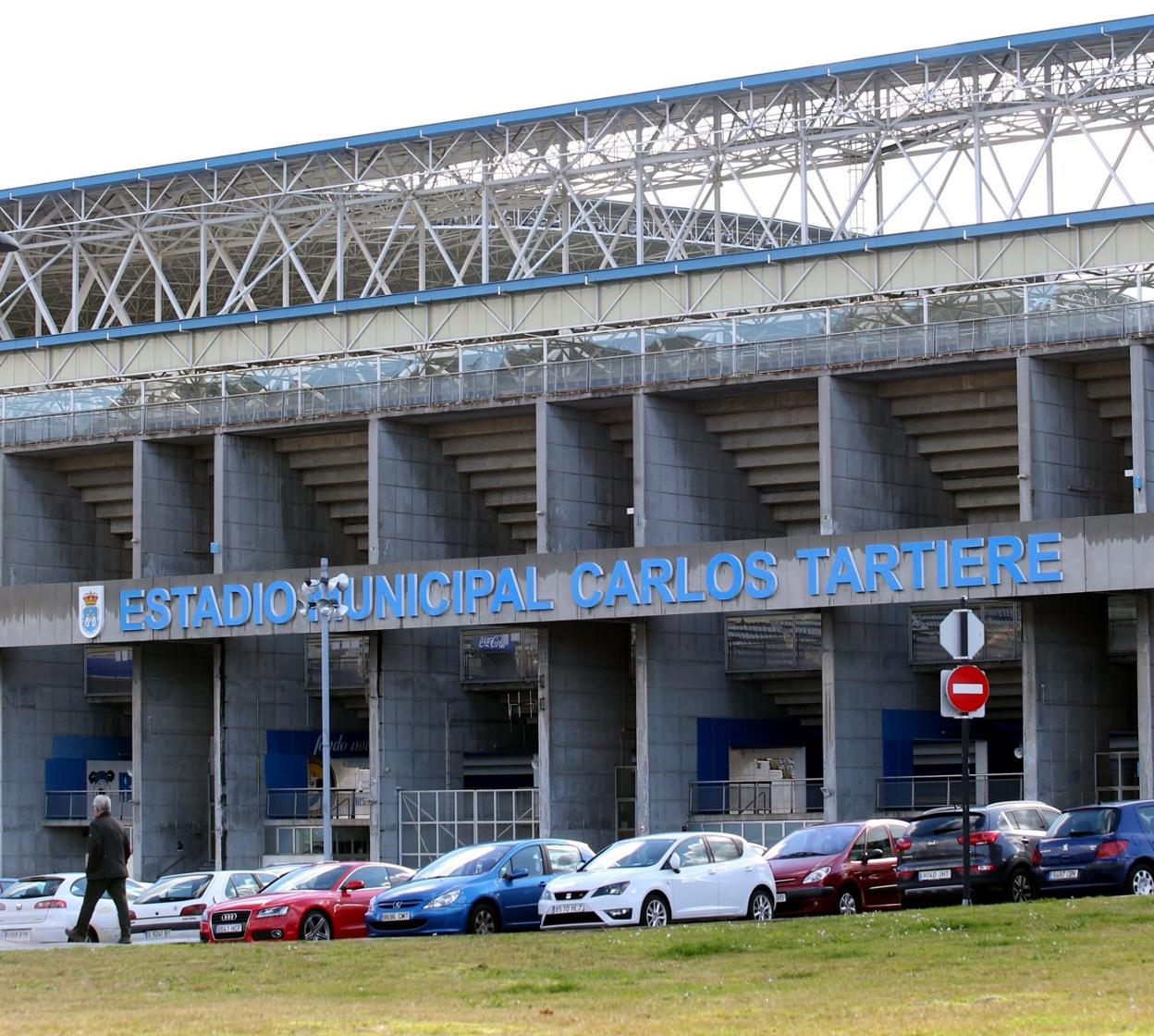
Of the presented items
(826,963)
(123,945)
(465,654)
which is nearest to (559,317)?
(465,654)

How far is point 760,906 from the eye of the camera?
29234mm

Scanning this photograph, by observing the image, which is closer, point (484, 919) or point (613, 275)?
point (484, 919)

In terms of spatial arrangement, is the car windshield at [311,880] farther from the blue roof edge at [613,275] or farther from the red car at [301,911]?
the blue roof edge at [613,275]

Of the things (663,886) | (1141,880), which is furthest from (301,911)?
(1141,880)

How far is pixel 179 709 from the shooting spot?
60.6 meters

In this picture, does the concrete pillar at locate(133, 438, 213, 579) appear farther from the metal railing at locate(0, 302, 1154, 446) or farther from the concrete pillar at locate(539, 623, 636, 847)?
the concrete pillar at locate(539, 623, 636, 847)

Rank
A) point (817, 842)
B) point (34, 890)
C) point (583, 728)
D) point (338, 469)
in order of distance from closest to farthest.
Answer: point (817, 842), point (34, 890), point (583, 728), point (338, 469)

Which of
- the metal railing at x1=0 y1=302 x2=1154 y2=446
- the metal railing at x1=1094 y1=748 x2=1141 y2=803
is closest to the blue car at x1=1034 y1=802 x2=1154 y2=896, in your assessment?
the metal railing at x1=1094 y1=748 x2=1141 y2=803

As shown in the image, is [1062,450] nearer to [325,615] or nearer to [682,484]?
[682,484]

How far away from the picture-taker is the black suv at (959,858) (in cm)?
2903

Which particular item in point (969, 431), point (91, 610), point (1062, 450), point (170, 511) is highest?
point (969, 431)

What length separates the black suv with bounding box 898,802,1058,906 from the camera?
29.0 meters

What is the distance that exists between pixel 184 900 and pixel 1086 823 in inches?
576

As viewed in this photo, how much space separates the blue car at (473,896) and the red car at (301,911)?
0.87 meters
